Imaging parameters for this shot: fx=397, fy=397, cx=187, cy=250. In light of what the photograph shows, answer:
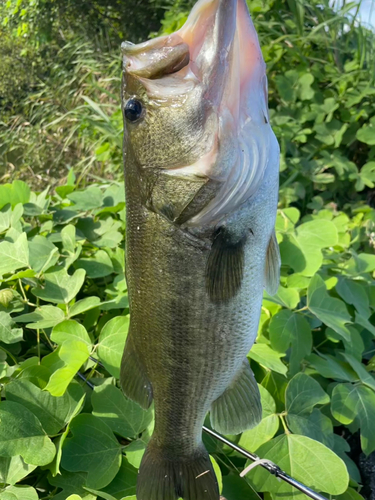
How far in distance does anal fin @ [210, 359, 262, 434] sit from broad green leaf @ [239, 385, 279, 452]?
0.72ft

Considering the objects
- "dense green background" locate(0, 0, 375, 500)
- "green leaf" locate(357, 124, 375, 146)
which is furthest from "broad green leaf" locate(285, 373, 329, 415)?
"green leaf" locate(357, 124, 375, 146)

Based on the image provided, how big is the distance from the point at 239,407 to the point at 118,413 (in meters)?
0.41

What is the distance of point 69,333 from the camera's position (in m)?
1.28

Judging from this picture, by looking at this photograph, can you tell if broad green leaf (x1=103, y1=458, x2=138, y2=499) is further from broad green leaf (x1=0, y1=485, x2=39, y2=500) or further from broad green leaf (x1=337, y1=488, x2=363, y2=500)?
broad green leaf (x1=337, y1=488, x2=363, y2=500)

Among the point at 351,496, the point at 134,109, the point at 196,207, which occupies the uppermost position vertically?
the point at 134,109

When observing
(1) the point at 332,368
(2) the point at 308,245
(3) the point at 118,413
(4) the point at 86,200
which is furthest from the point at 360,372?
(4) the point at 86,200

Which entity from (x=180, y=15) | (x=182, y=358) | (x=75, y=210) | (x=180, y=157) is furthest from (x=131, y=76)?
(x=180, y=15)

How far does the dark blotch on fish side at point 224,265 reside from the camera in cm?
87

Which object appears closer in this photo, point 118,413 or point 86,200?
point 118,413

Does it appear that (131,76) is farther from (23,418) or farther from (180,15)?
(180,15)

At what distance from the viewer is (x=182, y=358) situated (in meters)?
0.94

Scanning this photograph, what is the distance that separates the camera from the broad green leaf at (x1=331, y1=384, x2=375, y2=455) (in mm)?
1290

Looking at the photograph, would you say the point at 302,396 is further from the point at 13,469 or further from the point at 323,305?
the point at 13,469

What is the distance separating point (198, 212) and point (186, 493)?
691 millimetres
